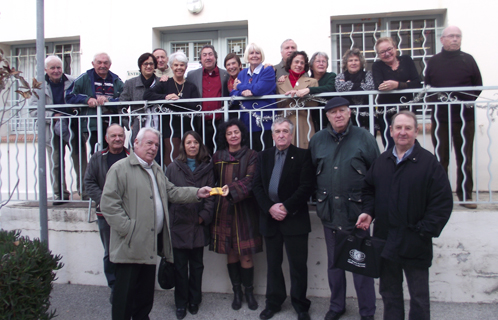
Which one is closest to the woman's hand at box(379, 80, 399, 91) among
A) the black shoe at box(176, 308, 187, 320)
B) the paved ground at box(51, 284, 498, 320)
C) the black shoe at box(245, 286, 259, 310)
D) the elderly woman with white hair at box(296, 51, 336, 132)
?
the elderly woman with white hair at box(296, 51, 336, 132)

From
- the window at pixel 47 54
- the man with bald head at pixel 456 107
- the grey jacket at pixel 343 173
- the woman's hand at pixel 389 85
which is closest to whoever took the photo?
the grey jacket at pixel 343 173

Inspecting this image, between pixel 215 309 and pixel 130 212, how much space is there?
4.74ft

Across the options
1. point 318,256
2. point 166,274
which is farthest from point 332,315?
point 166,274

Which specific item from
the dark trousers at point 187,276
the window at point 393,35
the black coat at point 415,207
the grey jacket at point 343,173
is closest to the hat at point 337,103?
the grey jacket at point 343,173

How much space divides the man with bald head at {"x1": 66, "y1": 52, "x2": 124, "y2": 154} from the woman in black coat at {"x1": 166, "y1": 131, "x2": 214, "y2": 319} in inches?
54.1

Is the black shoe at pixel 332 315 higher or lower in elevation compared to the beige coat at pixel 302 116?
lower

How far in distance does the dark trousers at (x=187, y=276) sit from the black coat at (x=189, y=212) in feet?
0.39

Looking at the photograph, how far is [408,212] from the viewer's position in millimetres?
2707

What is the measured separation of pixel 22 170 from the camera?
21.2 feet

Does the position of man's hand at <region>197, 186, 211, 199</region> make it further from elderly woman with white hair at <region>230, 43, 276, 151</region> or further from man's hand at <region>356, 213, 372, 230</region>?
man's hand at <region>356, 213, 372, 230</region>

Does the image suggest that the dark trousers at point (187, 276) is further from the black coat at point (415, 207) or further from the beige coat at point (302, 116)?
the black coat at point (415, 207)

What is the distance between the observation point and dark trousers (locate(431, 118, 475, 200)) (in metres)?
4.16

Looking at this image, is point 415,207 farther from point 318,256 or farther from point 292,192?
point 318,256

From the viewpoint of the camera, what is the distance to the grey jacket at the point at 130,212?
10.0 feet
